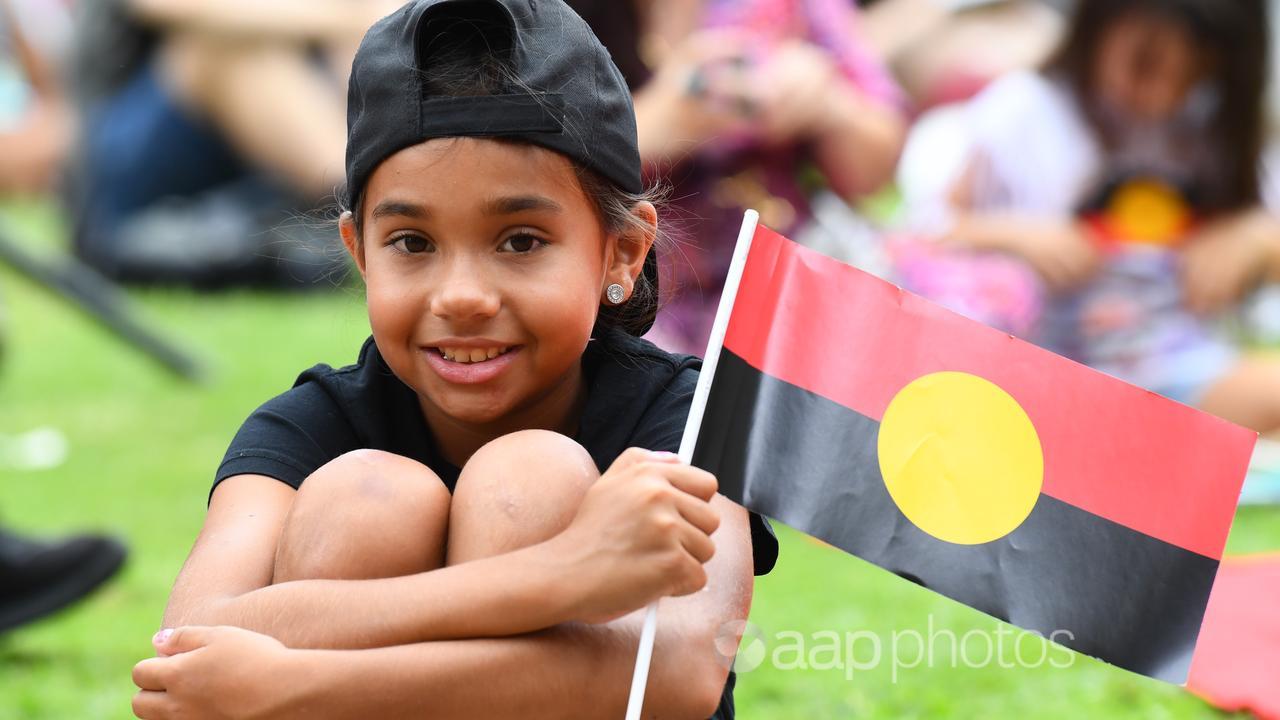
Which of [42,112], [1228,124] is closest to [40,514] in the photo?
[1228,124]

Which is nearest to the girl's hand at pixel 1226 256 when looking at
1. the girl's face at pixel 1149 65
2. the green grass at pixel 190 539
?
the girl's face at pixel 1149 65

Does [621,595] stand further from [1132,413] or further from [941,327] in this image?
[1132,413]

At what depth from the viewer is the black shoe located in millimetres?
3650

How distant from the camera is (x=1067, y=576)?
2.19 meters

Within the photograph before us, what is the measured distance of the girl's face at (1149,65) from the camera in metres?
5.62

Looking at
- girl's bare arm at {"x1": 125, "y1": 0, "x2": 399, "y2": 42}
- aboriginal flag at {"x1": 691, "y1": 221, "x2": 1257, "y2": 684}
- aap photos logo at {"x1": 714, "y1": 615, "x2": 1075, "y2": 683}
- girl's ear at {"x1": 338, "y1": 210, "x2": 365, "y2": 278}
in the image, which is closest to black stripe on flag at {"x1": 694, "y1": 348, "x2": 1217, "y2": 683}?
aboriginal flag at {"x1": 691, "y1": 221, "x2": 1257, "y2": 684}

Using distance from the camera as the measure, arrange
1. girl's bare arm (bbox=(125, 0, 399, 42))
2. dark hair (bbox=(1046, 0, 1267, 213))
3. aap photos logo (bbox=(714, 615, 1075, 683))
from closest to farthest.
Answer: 1. aap photos logo (bbox=(714, 615, 1075, 683))
2. dark hair (bbox=(1046, 0, 1267, 213))
3. girl's bare arm (bbox=(125, 0, 399, 42))

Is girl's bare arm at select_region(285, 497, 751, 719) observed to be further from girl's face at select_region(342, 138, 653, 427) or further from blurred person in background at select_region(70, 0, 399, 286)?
blurred person in background at select_region(70, 0, 399, 286)

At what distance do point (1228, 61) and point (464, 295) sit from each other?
4249mm

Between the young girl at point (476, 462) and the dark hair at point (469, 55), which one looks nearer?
the young girl at point (476, 462)

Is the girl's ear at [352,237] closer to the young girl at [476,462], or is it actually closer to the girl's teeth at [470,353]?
the young girl at [476,462]

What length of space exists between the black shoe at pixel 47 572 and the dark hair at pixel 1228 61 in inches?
146

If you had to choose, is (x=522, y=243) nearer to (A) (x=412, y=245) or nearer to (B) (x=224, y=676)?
(A) (x=412, y=245)

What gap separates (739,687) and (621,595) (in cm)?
149
